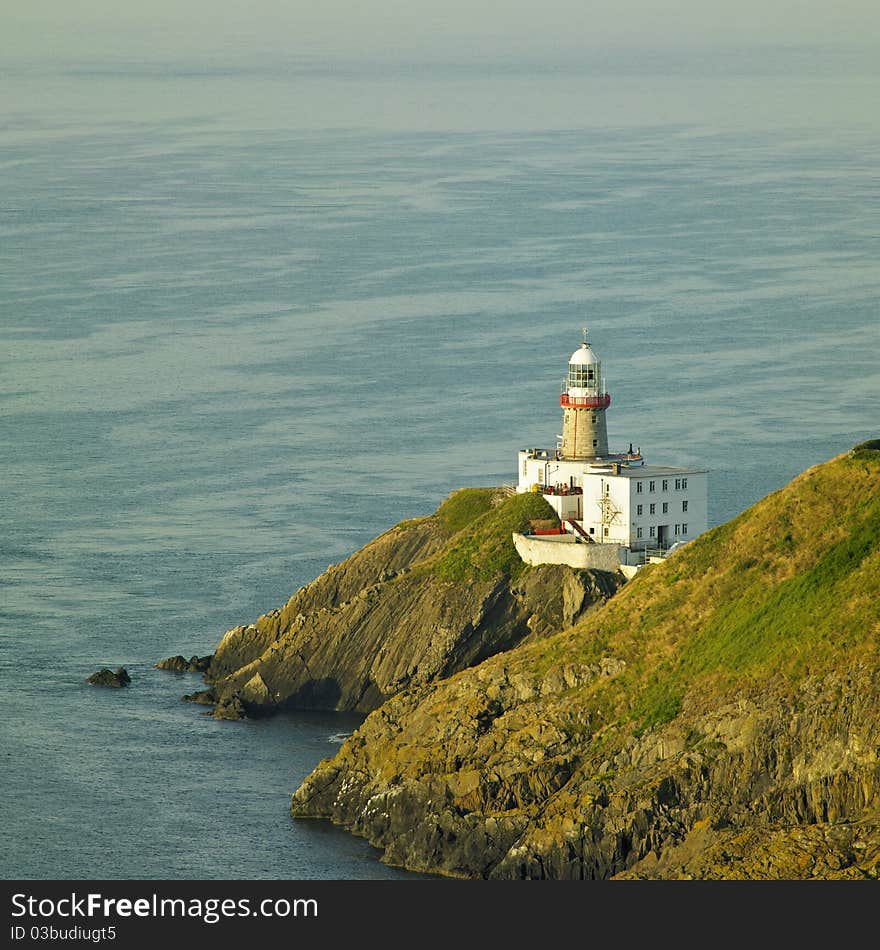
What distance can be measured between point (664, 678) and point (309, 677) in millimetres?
22823

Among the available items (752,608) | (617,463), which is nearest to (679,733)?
(752,608)

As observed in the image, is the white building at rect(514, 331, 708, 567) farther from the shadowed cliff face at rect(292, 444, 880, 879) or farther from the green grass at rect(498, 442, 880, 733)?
the green grass at rect(498, 442, 880, 733)

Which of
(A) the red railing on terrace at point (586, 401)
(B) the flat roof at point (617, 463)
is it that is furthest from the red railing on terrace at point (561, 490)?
(A) the red railing on terrace at point (586, 401)

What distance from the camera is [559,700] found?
82500 millimetres

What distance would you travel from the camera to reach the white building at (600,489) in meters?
100

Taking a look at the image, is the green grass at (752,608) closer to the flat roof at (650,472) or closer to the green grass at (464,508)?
the flat roof at (650,472)

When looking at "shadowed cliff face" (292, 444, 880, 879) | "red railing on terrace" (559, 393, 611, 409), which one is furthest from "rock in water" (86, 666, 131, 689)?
"red railing on terrace" (559, 393, 611, 409)

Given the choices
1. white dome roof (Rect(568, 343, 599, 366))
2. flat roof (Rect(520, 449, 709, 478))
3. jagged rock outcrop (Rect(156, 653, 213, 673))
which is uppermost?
white dome roof (Rect(568, 343, 599, 366))

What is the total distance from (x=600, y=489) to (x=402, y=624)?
9026mm

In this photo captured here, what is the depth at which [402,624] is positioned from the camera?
10038cm

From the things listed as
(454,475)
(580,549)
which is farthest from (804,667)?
(454,475)

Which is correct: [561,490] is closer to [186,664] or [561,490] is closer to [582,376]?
[582,376]

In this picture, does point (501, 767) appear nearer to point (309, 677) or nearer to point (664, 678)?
point (664, 678)

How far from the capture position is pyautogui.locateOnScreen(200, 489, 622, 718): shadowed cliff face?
98562 millimetres
